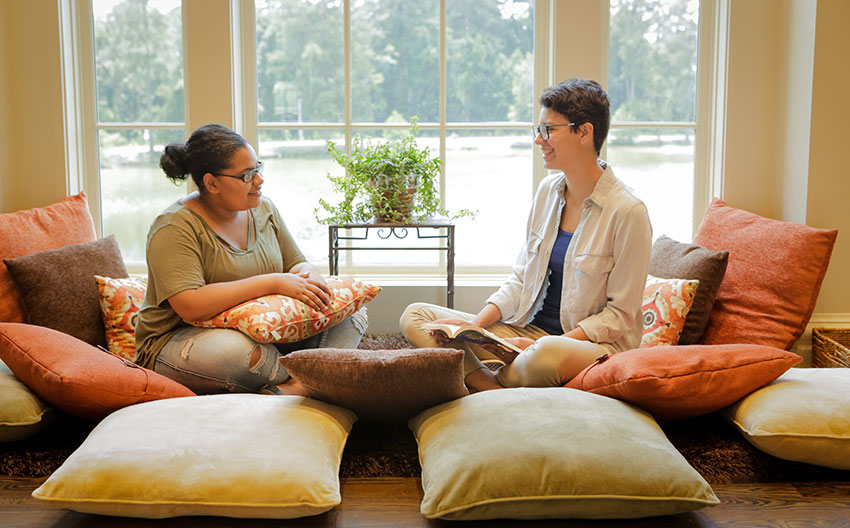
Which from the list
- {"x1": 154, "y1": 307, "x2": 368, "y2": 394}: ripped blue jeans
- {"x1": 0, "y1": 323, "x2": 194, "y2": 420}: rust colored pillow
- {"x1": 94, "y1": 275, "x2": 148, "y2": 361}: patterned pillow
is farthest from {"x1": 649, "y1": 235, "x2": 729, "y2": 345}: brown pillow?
{"x1": 94, "y1": 275, "x2": 148, "y2": 361}: patterned pillow

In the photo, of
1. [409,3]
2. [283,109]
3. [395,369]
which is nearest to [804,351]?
[395,369]

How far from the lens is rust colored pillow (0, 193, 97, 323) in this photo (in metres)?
2.98

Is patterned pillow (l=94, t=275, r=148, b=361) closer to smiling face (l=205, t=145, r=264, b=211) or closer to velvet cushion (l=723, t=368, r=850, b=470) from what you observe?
smiling face (l=205, t=145, r=264, b=211)

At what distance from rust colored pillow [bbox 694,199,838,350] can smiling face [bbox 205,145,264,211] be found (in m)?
1.92

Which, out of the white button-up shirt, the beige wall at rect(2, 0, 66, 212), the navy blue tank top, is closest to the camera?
the white button-up shirt

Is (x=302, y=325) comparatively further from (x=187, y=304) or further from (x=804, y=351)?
(x=804, y=351)

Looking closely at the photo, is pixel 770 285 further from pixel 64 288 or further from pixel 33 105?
pixel 33 105

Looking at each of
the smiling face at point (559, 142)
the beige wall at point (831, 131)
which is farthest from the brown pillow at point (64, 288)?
the beige wall at point (831, 131)

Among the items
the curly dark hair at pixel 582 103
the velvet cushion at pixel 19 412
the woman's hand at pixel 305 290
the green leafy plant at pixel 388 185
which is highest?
the curly dark hair at pixel 582 103

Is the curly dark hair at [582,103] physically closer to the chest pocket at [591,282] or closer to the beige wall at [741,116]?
the chest pocket at [591,282]

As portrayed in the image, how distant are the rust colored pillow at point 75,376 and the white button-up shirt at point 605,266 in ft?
4.36

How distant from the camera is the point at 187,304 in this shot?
2492mm

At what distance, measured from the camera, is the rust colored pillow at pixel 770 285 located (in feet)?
9.89

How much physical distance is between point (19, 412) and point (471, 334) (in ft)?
4.48
